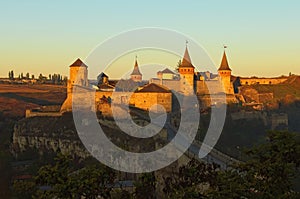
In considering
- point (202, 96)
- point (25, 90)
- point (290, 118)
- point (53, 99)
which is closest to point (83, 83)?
point (202, 96)

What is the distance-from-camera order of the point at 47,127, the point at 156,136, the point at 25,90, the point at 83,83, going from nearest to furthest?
the point at 156,136 < the point at 47,127 < the point at 83,83 < the point at 25,90

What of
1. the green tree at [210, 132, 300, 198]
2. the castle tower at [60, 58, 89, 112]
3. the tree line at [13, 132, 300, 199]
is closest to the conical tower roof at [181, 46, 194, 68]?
the castle tower at [60, 58, 89, 112]

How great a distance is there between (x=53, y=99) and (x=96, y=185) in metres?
86.1

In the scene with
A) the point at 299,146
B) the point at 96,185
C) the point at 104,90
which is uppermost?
the point at 104,90

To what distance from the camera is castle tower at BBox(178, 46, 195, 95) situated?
60938mm

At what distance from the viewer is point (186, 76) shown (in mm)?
61406

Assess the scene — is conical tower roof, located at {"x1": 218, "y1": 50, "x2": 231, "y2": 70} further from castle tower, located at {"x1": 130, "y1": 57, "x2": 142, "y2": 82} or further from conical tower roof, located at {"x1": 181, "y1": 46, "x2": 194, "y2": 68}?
castle tower, located at {"x1": 130, "y1": 57, "x2": 142, "y2": 82}

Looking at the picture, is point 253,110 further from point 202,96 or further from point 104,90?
point 104,90

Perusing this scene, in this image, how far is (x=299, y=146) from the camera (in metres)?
14.3

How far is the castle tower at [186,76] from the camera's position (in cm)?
6094

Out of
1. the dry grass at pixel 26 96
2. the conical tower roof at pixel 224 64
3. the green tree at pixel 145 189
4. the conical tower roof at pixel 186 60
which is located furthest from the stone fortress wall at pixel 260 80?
the green tree at pixel 145 189

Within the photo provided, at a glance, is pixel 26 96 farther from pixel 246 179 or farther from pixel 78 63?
pixel 246 179

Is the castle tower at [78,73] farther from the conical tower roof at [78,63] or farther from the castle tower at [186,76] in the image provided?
the castle tower at [186,76]

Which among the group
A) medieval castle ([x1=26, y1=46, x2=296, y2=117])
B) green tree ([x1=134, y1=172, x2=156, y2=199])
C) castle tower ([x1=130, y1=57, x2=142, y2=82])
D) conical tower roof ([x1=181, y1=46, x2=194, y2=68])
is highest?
conical tower roof ([x1=181, y1=46, x2=194, y2=68])
